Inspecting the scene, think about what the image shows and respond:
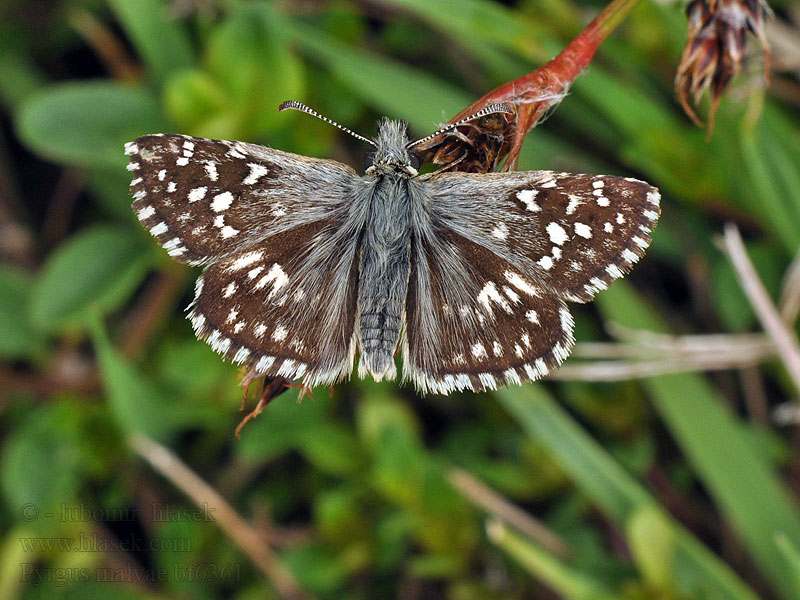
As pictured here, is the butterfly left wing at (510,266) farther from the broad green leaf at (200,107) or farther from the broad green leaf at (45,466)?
the broad green leaf at (45,466)

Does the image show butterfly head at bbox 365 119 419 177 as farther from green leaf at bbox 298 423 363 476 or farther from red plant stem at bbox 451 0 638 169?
green leaf at bbox 298 423 363 476

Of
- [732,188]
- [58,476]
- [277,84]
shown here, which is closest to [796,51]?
[732,188]

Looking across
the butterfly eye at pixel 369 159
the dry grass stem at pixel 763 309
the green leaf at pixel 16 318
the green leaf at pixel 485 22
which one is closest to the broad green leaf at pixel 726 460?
the dry grass stem at pixel 763 309

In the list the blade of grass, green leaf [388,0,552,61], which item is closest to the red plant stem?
green leaf [388,0,552,61]

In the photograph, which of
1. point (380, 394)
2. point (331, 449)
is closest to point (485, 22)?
point (380, 394)

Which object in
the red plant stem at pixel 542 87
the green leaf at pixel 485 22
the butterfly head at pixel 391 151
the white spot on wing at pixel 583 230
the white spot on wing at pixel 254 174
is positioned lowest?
the white spot on wing at pixel 254 174
